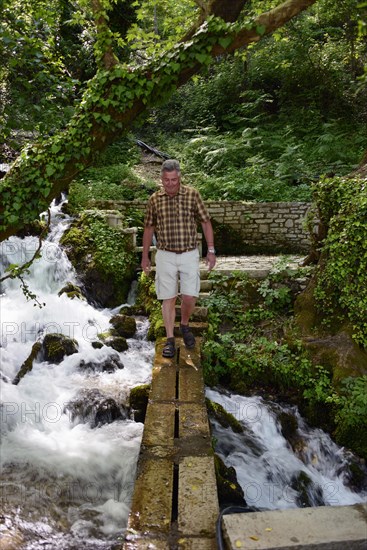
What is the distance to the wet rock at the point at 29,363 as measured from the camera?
5914 mm

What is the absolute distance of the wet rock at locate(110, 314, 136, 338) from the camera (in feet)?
23.5

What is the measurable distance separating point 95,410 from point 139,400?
635 millimetres

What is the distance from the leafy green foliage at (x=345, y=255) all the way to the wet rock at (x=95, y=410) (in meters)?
3.33

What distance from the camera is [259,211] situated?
10.8m

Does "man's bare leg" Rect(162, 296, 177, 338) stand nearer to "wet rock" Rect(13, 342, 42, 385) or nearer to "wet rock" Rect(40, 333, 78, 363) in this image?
"wet rock" Rect(40, 333, 78, 363)

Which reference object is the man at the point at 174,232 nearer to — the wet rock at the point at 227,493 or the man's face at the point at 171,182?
the man's face at the point at 171,182

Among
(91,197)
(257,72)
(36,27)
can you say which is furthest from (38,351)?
(257,72)

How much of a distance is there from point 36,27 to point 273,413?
5.30 m

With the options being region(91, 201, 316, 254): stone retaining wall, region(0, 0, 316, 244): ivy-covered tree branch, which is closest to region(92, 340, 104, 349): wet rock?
region(0, 0, 316, 244): ivy-covered tree branch

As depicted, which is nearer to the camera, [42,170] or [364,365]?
[42,170]

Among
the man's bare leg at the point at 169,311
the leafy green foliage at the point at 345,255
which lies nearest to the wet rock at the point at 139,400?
the man's bare leg at the point at 169,311

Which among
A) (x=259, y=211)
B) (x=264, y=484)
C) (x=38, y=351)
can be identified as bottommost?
(x=264, y=484)

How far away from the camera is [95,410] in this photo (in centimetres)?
523

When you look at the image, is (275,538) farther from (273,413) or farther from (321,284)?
(321,284)
